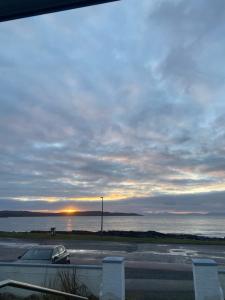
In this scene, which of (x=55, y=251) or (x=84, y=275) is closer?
(x=84, y=275)

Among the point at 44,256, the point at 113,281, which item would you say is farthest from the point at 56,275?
the point at 44,256

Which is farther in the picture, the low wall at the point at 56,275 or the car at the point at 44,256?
the car at the point at 44,256

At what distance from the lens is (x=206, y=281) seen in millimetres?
11516

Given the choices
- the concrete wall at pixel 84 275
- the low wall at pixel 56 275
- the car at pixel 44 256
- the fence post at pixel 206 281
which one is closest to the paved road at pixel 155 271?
the low wall at pixel 56 275

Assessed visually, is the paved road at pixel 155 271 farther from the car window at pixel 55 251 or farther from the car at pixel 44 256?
the car window at pixel 55 251

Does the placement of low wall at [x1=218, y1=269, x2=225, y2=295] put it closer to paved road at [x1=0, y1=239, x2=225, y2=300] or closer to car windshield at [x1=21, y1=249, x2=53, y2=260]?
paved road at [x1=0, y1=239, x2=225, y2=300]

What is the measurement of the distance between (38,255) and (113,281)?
6.90 m

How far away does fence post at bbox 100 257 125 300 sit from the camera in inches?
456

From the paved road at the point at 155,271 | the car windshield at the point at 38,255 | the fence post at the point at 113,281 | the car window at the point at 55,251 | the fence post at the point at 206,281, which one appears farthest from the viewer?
the car window at the point at 55,251

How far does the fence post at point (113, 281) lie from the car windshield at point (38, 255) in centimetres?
629

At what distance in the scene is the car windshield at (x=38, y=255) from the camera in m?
17.7

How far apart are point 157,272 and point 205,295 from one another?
8.79 metres

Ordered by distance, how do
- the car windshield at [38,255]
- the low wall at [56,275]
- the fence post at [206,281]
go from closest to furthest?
the fence post at [206,281] → the low wall at [56,275] → the car windshield at [38,255]

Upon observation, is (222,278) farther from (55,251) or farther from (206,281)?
(55,251)
